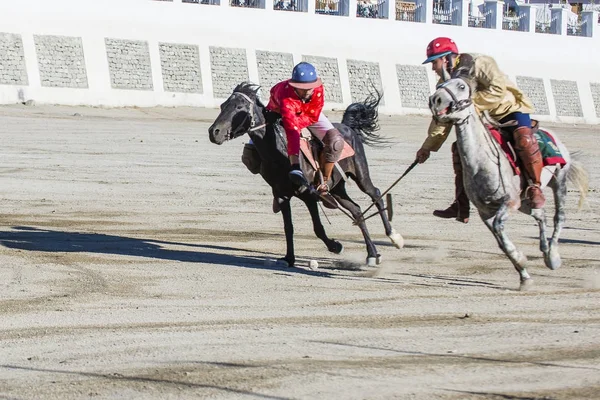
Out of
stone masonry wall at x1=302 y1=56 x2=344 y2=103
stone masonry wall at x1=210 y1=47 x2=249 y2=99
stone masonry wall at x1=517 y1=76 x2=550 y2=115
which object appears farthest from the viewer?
stone masonry wall at x1=517 y1=76 x2=550 y2=115

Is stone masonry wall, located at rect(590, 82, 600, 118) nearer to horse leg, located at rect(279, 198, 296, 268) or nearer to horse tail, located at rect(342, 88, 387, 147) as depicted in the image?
horse tail, located at rect(342, 88, 387, 147)

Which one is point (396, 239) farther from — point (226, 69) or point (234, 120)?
point (226, 69)

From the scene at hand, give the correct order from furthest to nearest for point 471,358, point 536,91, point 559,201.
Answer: point 536,91, point 559,201, point 471,358

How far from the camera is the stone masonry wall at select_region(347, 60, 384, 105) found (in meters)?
47.2

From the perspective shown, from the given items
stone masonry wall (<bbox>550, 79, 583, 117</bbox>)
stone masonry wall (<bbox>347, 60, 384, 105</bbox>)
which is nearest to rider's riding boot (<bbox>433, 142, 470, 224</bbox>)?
stone masonry wall (<bbox>347, 60, 384, 105</bbox>)

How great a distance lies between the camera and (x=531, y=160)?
11.2 meters

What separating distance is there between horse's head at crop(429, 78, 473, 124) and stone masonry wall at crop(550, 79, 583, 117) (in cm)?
4371

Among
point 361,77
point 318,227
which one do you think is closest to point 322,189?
point 318,227

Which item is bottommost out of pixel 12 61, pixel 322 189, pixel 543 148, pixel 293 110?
pixel 12 61

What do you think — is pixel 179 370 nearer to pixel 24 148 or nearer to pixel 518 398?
pixel 518 398

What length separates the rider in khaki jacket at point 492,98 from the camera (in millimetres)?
11086

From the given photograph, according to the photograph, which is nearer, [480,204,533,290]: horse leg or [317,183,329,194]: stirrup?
[480,204,533,290]: horse leg

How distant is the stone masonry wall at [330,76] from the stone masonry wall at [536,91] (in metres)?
9.69

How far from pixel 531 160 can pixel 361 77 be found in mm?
36641
